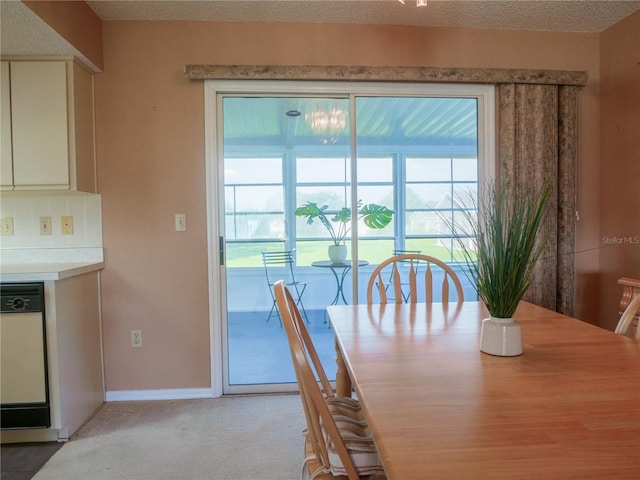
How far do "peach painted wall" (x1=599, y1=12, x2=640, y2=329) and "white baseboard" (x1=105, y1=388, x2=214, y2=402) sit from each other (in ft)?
9.38

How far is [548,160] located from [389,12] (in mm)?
1447

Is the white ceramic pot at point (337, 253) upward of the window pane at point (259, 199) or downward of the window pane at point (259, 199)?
downward

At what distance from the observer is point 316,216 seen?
278 centimetres

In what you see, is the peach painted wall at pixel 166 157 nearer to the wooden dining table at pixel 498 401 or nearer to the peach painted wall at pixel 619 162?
the peach painted wall at pixel 619 162

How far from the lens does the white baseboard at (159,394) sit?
248cm

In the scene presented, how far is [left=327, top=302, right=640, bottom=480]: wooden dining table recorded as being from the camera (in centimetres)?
60

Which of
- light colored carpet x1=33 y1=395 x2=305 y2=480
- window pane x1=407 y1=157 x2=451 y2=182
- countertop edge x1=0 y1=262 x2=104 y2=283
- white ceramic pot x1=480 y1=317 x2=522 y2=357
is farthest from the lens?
window pane x1=407 y1=157 x2=451 y2=182

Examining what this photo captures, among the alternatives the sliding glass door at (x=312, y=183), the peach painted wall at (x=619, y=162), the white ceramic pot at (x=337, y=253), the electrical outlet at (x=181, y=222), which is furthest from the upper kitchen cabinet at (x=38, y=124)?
the peach painted wall at (x=619, y=162)

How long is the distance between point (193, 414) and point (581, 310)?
2780mm

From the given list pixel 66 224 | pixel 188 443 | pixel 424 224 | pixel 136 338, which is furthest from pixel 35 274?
pixel 424 224

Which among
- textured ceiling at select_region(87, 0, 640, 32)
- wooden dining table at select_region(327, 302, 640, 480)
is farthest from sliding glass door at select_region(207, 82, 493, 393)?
wooden dining table at select_region(327, 302, 640, 480)

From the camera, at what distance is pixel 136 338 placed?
2506 mm

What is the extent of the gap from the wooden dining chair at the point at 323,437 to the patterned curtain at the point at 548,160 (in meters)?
2.09

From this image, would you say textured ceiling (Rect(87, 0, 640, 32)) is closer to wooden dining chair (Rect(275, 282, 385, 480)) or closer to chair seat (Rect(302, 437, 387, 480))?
wooden dining chair (Rect(275, 282, 385, 480))
